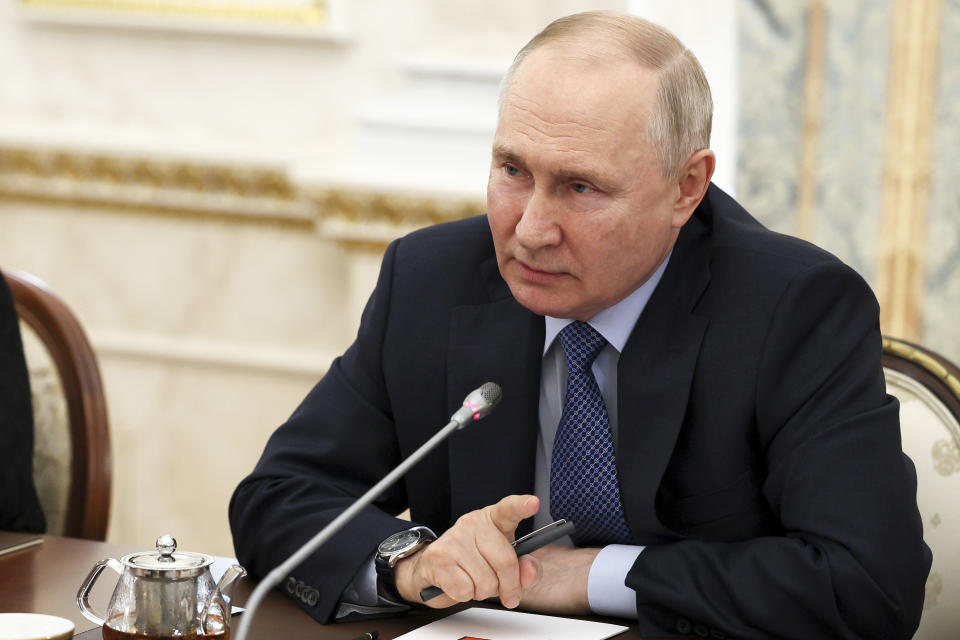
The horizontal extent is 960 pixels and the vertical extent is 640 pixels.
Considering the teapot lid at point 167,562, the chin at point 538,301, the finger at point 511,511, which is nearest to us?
the teapot lid at point 167,562

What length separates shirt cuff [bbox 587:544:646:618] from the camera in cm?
180

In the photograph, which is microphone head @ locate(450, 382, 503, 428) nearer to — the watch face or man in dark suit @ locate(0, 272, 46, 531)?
the watch face

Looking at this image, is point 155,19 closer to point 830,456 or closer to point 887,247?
point 887,247

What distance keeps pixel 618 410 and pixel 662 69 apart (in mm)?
→ 478

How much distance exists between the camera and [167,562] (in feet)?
5.22

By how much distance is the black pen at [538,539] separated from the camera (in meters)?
1.71

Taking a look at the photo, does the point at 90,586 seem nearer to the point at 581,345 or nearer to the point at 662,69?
the point at 581,345

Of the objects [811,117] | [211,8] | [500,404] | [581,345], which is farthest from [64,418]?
[811,117]

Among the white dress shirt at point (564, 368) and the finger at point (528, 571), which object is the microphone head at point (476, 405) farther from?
the white dress shirt at point (564, 368)

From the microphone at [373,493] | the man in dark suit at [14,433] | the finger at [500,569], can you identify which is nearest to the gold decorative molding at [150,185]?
the man in dark suit at [14,433]

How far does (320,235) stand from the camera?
12.5 feet

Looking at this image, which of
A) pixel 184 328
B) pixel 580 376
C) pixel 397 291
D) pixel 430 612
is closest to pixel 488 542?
pixel 430 612

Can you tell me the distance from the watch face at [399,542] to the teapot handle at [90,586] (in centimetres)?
38

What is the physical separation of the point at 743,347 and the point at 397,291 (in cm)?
56
